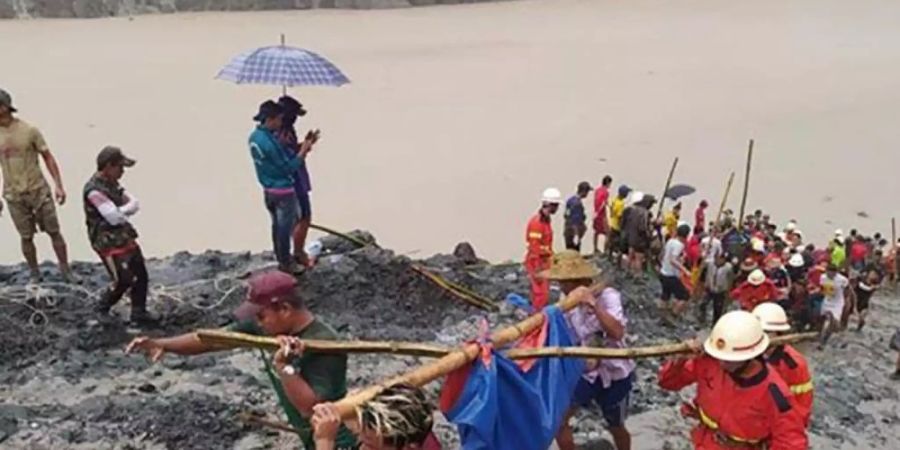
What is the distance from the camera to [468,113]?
2814 centimetres

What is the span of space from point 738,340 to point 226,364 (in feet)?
14.0

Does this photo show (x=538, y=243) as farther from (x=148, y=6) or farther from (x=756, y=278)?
(x=148, y=6)

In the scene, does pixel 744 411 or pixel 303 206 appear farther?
pixel 303 206

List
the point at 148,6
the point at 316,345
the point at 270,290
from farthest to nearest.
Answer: the point at 148,6 → the point at 270,290 → the point at 316,345

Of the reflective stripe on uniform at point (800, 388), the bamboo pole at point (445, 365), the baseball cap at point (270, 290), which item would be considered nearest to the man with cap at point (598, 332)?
the bamboo pole at point (445, 365)

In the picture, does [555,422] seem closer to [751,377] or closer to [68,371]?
[751,377]

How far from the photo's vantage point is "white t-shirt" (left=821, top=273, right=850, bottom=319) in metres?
10.9

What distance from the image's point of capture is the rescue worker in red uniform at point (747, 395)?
15.1 feet

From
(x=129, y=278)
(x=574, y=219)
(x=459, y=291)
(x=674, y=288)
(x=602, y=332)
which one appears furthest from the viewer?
(x=574, y=219)

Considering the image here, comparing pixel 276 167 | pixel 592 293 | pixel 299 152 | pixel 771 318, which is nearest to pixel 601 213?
pixel 299 152

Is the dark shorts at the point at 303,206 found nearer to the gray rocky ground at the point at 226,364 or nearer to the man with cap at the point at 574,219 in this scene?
the gray rocky ground at the point at 226,364

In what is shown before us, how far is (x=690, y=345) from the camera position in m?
4.90

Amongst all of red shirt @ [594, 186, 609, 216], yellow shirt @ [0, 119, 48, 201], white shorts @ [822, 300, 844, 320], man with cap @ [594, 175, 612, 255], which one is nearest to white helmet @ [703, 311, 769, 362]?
yellow shirt @ [0, 119, 48, 201]

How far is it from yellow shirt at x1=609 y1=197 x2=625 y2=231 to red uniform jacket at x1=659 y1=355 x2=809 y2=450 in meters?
7.32
